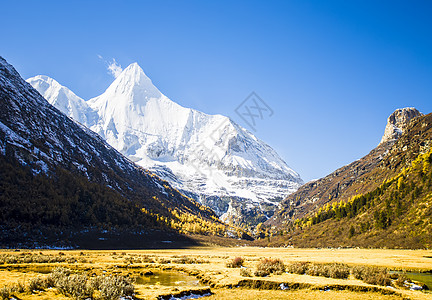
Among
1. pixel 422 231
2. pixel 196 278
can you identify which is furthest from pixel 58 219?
pixel 422 231

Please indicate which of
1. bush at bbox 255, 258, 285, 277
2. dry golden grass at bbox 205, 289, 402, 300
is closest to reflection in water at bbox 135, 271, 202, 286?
dry golden grass at bbox 205, 289, 402, 300

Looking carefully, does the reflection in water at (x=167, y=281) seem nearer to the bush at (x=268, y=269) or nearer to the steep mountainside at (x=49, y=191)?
the bush at (x=268, y=269)

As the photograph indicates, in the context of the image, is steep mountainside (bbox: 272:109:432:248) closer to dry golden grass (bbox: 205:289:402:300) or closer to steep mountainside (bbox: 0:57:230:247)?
dry golden grass (bbox: 205:289:402:300)

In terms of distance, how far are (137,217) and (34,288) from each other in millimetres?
156930

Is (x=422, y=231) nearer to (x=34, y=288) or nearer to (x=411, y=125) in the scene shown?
(x=34, y=288)

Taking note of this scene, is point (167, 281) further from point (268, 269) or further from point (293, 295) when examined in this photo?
point (293, 295)

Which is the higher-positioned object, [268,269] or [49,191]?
[49,191]

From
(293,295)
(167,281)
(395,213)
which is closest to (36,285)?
(167,281)

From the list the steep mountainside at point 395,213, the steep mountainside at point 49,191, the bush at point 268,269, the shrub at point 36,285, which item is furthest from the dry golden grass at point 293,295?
the steep mountainside at point 49,191

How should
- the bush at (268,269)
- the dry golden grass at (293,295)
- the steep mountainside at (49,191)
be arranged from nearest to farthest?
1. the dry golden grass at (293,295)
2. the bush at (268,269)
3. the steep mountainside at (49,191)

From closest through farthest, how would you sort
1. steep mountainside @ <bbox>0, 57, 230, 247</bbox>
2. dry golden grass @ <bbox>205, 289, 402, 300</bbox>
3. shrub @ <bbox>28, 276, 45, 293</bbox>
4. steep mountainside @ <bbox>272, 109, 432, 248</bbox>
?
shrub @ <bbox>28, 276, 45, 293</bbox>
dry golden grass @ <bbox>205, 289, 402, 300</bbox>
steep mountainside @ <bbox>272, 109, 432, 248</bbox>
steep mountainside @ <bbox>0, 57, 230, 247</bbox>

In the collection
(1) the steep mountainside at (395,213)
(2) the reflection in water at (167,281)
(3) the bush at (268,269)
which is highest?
(1) the steep mountainside at (395,213)

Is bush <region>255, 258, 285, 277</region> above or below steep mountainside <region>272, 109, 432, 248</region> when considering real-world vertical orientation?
below

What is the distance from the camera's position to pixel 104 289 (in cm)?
1634
